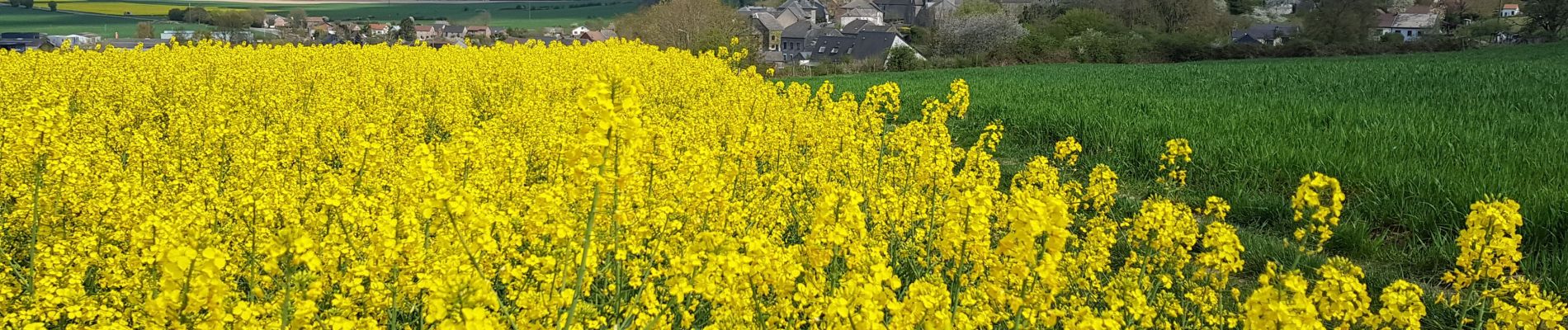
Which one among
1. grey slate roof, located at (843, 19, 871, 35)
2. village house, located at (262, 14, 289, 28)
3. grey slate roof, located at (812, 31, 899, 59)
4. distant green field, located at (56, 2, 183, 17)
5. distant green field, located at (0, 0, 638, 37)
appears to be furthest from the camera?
distant green field, located at (56, 2, 183, 17)

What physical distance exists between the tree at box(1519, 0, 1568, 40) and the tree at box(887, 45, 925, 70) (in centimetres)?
4176

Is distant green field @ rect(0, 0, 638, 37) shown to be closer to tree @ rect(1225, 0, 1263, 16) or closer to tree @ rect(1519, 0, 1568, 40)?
tree @ rect(1225, 0, 1263, 16)

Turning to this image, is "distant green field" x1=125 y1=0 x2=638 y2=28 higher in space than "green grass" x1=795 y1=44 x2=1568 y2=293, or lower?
higher

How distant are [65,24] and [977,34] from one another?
279 feet

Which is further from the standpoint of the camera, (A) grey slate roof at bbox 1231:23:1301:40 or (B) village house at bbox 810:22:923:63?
(A) grey slate roof at bbox 1231:23:1301:40

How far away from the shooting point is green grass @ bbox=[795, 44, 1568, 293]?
4797 mm

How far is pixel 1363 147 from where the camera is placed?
7113mm

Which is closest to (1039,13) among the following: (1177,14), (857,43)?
(1177,14)

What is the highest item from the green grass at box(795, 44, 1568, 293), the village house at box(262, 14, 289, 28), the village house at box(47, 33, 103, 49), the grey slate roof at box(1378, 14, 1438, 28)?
the grey slate roof at box(1378, 14, 1438, 28)

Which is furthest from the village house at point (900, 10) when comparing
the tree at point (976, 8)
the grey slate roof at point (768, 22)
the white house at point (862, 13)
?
the tree at point (976, 8)

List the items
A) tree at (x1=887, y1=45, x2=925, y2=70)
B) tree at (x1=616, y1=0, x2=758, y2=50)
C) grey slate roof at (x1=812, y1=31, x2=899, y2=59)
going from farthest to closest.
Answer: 1. grey slate roof at (x1=812, y1=31, x2=899, y2=59)
2. tree at (x1=616, y1=0, x2=758, y2=50)
3. tree at (x1=887, y1=45, x2=925, y2=70)

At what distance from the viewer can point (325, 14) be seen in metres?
113

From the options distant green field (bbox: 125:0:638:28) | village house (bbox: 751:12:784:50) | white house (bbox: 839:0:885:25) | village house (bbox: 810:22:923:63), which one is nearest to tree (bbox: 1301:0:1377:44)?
village house (bbox: 810:22:923:63)

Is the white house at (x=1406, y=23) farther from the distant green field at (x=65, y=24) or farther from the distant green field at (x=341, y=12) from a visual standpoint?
the distant green field at (x=65, y=24)
